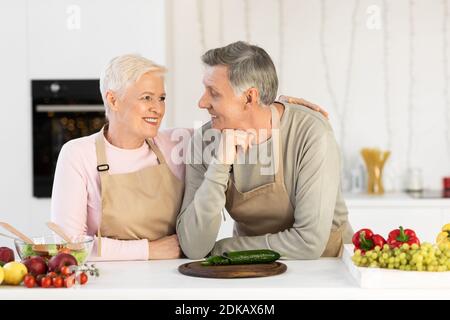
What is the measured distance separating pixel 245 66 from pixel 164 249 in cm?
71

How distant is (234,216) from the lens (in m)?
2.90

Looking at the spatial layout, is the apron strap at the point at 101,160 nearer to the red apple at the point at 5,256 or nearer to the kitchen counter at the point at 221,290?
the red apple at the point at 5,256

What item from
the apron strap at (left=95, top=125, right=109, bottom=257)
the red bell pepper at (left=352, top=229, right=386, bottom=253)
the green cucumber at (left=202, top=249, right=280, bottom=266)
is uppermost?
the apron strap at (left=95, top=125, right=109, bottom=257)

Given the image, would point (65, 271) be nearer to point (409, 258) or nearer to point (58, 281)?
point (58, 281)

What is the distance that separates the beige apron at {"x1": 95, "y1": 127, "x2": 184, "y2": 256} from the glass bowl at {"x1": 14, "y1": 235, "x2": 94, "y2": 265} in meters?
0.32

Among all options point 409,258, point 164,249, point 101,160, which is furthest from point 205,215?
point 409,258

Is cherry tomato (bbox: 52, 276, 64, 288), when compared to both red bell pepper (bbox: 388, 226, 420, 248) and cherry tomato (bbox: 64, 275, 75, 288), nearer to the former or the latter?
cherry tomato (bbox: 64, 275, 75, 288)

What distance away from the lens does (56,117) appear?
179 inches

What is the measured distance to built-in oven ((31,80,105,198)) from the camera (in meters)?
4.52

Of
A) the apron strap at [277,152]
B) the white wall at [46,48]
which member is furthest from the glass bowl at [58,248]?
the white wall at [46,48]

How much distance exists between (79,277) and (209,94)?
89 cm

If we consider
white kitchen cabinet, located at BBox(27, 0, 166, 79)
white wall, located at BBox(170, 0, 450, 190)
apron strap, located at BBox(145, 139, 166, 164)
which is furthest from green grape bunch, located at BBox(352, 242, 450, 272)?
white wall, located at BBox(170, 0, 450, 190)

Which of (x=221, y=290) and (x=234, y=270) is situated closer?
(x=221, y=290)
